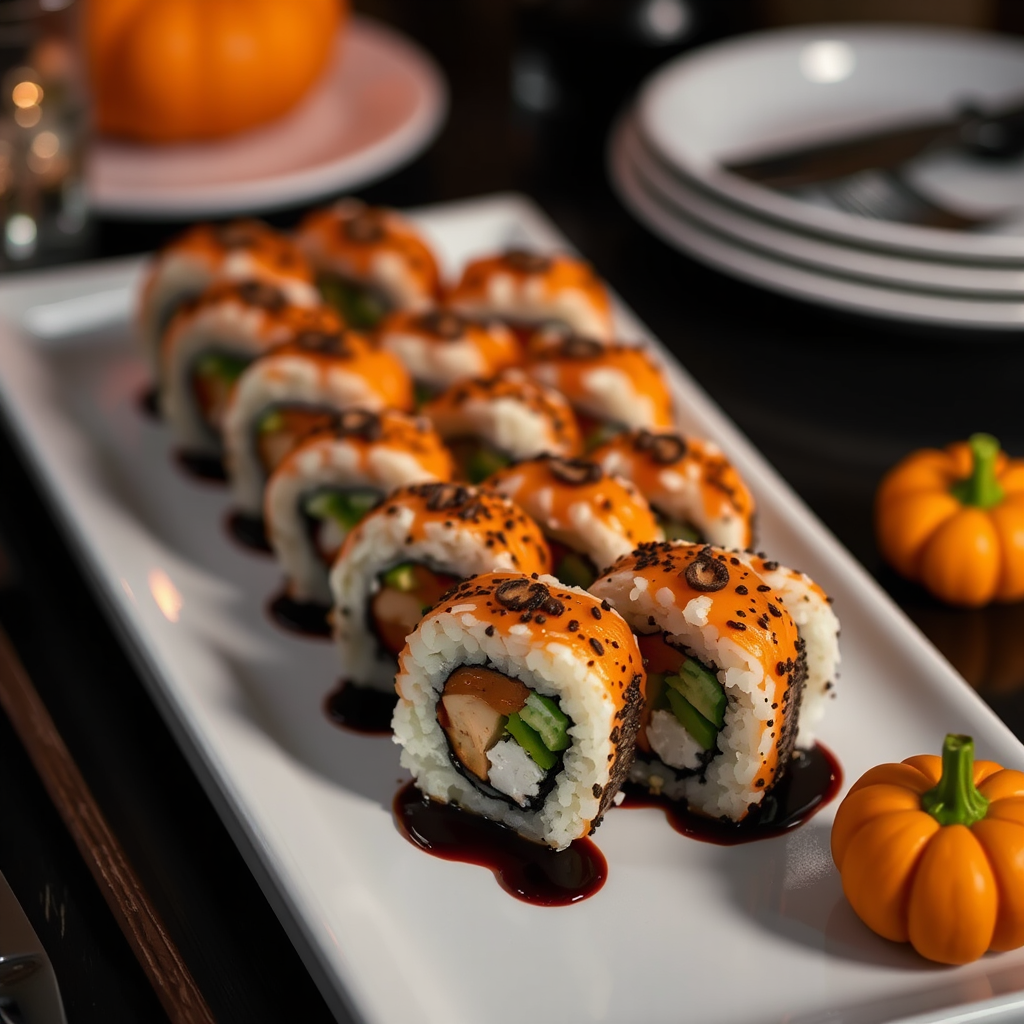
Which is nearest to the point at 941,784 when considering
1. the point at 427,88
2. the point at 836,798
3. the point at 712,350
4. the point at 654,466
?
the point at 836,798

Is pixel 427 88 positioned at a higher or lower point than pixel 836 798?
higher

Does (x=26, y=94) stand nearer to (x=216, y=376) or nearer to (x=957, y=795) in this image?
(x=216, y=376)

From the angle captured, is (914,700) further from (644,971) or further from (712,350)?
(712,350)

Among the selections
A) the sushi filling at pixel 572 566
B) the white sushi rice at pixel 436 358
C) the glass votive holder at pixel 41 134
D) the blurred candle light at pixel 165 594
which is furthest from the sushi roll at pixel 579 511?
the glass votive holder at pixel 41 134

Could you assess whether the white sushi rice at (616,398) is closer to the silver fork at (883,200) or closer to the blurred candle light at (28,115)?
the silver fork at (883,200)

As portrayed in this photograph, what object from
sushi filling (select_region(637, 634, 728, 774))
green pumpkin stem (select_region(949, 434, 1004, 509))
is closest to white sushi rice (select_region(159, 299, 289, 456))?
sushi filling (select_region(637, 634, 728, 774))

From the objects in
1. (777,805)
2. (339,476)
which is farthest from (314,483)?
(777,805)
